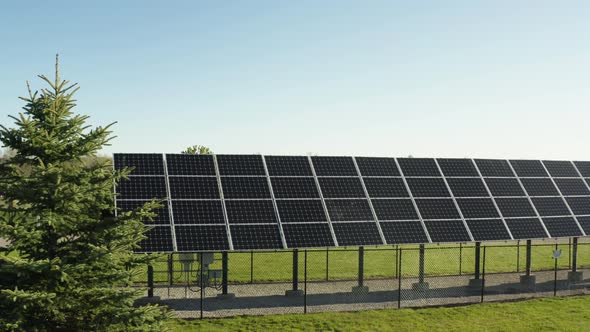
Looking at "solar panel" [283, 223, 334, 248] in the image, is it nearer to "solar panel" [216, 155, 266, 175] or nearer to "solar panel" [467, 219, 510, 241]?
"solar panel" [216, 155, 266, 175]

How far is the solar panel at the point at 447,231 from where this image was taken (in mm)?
21297

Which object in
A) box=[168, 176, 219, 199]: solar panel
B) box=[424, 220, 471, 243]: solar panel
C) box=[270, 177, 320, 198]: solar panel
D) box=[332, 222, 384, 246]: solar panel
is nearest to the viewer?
box=[332, 222, 384, 246]: solar panel

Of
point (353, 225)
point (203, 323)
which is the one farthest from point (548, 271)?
point (203, 323)

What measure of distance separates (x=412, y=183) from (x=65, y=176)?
674 inches

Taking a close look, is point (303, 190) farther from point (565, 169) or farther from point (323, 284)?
point (565, 169)

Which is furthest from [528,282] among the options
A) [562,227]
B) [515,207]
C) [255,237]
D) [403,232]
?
[255,237]

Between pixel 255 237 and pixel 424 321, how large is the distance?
710cm

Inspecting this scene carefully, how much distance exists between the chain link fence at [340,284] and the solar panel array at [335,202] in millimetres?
1092

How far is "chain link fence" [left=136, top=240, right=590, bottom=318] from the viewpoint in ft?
64.5

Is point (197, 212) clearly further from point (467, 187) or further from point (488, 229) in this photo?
point (467, 187)

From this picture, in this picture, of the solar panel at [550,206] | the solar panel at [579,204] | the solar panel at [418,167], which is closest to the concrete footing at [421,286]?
the solar panel at [418,167]

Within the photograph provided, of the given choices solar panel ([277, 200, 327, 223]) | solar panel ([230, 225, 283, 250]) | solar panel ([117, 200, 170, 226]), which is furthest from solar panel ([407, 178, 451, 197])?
solar panel ([117, 200, 170, 226])

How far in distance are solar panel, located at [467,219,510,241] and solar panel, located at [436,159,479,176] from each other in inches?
136

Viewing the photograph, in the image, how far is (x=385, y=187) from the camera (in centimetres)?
2338
